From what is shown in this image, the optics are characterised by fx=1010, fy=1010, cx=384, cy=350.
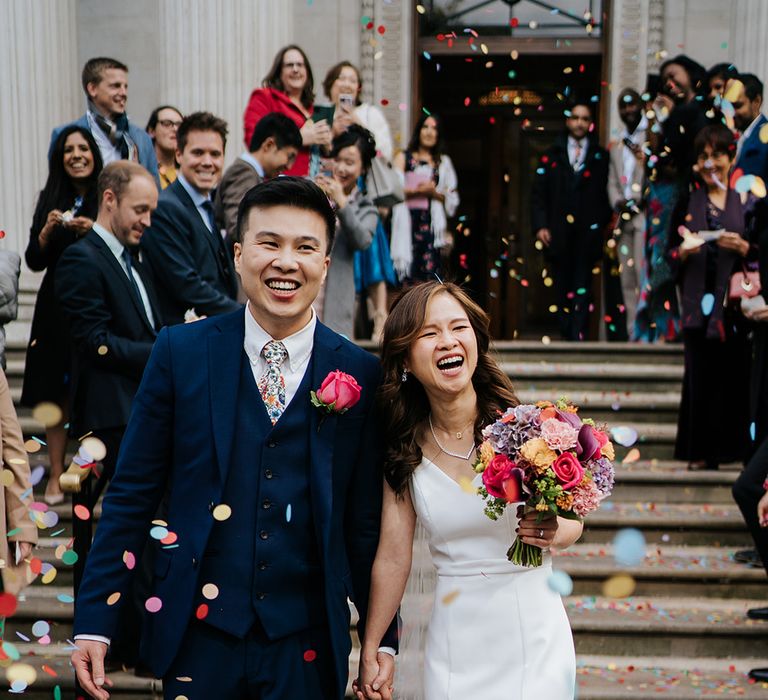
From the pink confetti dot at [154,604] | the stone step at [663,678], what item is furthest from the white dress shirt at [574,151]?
the pink confetti dot at [154,604]

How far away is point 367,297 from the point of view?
24.1ft

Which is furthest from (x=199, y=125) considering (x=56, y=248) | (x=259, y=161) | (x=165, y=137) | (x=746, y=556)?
(x=746, y=556)

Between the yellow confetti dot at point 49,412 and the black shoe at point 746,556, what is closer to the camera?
the black shoe at point 746,556

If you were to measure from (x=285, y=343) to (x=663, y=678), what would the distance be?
9.83 feet

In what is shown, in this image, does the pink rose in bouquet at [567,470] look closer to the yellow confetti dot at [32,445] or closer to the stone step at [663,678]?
the stone step at [663,678]

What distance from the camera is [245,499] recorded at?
2500 mm

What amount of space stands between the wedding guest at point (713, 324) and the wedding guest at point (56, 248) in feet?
11.2

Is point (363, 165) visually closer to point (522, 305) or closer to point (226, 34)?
point (226, 34)

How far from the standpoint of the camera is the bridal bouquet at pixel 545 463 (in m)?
2.54

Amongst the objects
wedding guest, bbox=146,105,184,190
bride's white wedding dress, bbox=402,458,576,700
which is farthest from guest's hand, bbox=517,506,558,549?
wedding guest, bbox=146,105,184,190

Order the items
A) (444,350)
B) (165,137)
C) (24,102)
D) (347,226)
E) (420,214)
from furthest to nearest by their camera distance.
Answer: (420,214)
(24,102)
(165,137)
(347,226)
(444,350)

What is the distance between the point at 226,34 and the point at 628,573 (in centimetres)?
496

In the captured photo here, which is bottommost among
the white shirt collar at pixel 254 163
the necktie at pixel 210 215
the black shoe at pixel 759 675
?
the black shoe at pixel 759 675

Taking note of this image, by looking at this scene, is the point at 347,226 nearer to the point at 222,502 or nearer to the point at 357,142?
the point at 357,142
